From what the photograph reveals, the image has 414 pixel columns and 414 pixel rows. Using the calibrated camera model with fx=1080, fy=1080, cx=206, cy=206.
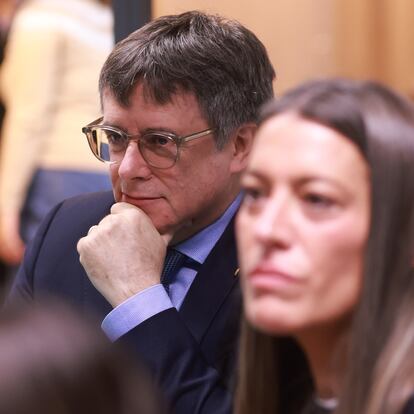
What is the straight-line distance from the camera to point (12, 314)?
1169 millimetres

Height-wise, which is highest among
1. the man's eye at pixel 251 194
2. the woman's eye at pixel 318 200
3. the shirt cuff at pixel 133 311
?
the woman's eye at pixel 318 200

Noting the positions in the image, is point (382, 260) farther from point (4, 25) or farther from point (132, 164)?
point (4, 25)

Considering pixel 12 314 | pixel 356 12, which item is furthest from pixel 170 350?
pixel 356 12

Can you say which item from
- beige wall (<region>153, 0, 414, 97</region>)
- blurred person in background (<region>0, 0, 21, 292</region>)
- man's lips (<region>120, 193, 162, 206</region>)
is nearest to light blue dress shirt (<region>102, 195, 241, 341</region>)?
man's lips (<region>120, 193, 162, 206</region>)

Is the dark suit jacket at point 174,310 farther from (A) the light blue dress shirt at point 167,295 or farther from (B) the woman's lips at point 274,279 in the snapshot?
(B) the woman's lips at point 274,279

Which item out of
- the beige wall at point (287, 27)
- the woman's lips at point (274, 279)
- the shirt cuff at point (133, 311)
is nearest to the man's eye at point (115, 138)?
the shirt cuff at point (133, 311)

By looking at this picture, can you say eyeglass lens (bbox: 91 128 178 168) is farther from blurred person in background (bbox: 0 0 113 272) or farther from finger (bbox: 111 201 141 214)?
blurred person in background (bbox: 0 0 113 272)

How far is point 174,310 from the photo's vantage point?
2.05m

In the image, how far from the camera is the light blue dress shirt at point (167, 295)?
2.04 metres

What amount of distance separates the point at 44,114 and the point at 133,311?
171cm

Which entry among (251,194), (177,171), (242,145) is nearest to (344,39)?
(242,145)

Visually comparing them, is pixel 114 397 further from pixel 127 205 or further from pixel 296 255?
pixel 127 205

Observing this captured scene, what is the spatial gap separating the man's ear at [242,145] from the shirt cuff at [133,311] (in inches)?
16.8

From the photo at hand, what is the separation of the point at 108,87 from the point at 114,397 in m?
1.34
